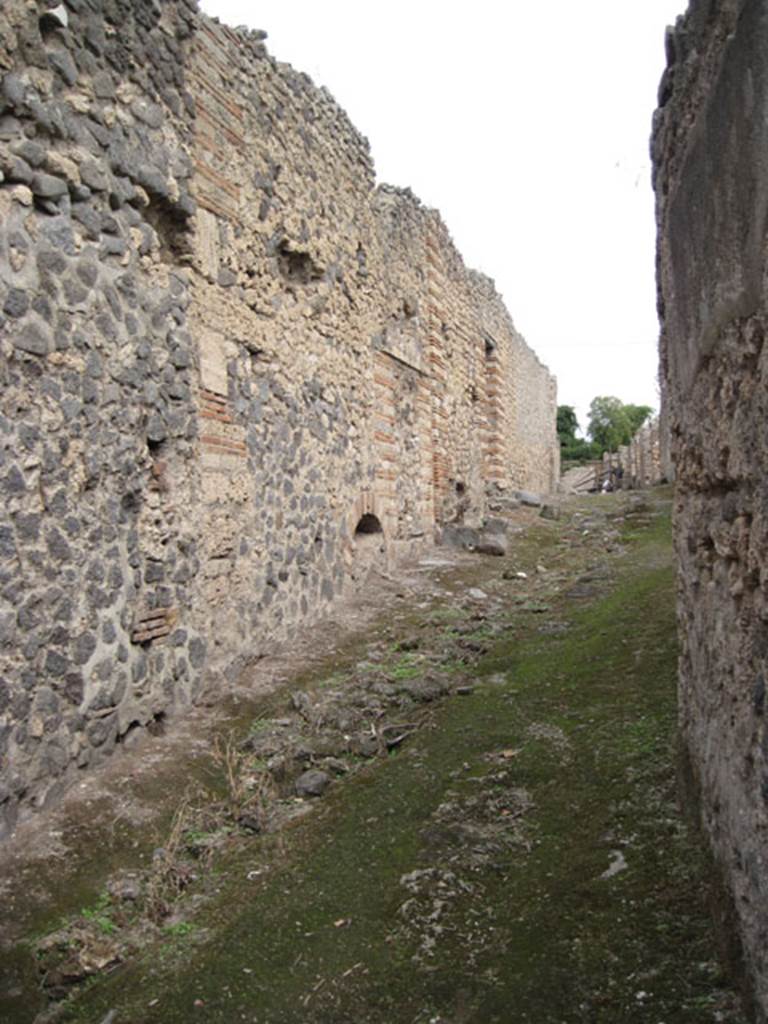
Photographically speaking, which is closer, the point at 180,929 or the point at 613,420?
the point at 180,929

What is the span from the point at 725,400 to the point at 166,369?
370cm

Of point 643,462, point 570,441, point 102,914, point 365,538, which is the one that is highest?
point 570,441

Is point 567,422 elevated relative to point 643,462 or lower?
elevated

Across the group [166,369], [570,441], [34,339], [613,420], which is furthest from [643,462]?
[613,420]

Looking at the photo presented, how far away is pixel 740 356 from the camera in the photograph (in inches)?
75.6

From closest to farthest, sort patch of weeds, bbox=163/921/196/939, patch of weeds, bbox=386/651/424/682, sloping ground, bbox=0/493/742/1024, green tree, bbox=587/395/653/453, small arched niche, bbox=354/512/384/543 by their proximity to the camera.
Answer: sloping ground, bbox=0/493/742/1024
patch of weeds, bbox=163/921/196/939
patch of weeds, bbox=386/651/424/682
small arched niche, bbox=354/512/384/543
green tree, bbox=587/395/653/453

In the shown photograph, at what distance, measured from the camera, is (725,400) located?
2096mm

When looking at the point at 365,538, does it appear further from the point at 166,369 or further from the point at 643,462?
the point at 643,462

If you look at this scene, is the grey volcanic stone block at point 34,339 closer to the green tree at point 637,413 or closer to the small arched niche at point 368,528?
the small arched niche at point 368,528

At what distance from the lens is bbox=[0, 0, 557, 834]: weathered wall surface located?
3941mm

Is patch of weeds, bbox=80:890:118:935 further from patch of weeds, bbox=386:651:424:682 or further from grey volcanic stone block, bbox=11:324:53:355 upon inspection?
patch of weeds, bbox=386:651:424:682

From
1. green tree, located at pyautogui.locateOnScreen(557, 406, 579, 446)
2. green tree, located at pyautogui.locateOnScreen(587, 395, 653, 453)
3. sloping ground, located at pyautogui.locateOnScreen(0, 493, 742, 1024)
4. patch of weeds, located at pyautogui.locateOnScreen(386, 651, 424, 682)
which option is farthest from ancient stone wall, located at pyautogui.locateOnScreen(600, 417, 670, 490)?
green tree, located at pyautogui.locateOnScreen(557, 406, 579, 446)

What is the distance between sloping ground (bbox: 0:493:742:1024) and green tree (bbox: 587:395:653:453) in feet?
134

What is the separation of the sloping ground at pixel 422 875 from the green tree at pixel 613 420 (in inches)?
1608
